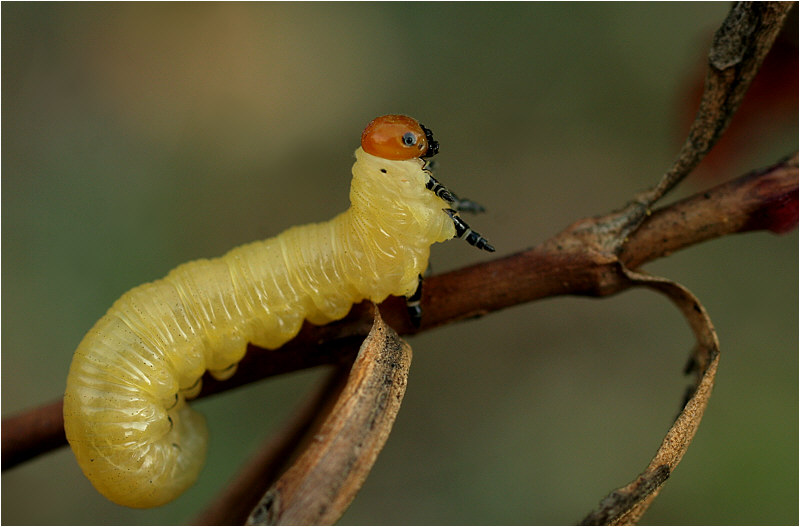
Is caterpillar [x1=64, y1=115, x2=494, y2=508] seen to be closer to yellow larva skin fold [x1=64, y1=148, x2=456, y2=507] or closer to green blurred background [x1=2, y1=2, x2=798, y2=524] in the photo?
yellow larva skin fold [x1=64, y1=148, x2=456, y2=507]

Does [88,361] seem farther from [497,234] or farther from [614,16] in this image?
[614,16]

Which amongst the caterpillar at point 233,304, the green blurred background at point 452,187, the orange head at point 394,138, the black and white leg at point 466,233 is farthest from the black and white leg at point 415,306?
the green blurred background at point 452,187

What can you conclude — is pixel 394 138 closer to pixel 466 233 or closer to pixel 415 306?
pixel 466 233

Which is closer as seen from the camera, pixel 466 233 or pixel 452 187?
pixel 466 233

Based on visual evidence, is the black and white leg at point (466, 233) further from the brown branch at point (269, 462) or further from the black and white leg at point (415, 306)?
the brown branch at point (269, 462)

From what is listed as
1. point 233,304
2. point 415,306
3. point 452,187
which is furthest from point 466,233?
point 452,187

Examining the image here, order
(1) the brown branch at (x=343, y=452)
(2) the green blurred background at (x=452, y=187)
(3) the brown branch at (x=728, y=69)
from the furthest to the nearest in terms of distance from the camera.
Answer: (2) the green blurred background at (x=452, y=187)
(3) the brown branch at (x=728, y=69)
(1) the brown branch at (x=343, y=452)
